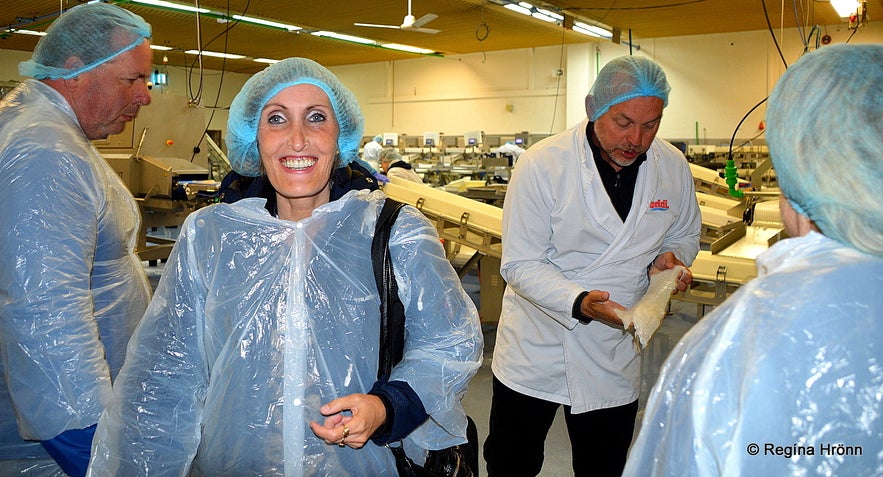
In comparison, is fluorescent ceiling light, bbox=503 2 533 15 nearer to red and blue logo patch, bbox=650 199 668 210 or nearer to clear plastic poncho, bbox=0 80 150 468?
red and blue logo patch, bbox=650 199 668 210

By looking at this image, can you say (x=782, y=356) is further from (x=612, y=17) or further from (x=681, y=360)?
(x=612, y=17)

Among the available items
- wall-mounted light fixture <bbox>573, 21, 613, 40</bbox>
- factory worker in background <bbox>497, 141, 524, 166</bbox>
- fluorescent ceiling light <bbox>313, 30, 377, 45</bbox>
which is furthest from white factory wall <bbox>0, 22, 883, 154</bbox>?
factory worker in background <bbox>497, 141, 524, 166</bbox>

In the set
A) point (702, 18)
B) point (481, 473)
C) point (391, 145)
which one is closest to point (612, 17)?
point (702, 18)

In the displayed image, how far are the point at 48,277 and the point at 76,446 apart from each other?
34 centimetres

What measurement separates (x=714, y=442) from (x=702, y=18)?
852 centimetres

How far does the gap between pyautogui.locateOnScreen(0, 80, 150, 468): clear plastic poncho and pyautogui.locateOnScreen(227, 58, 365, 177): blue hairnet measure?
14.1 inches

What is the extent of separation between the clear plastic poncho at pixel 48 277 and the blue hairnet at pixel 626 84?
1.28 m

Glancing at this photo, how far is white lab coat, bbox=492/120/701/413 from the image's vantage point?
182cm

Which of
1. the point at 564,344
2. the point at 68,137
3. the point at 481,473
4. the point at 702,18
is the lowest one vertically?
the point at 481,473

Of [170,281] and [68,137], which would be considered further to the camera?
[68,137]

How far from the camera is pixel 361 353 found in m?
1.19

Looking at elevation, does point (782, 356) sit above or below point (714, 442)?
above

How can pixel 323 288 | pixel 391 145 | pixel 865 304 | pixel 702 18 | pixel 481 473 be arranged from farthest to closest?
pixel 391 145 → pixel 702 18 → pixel 481 473 → pixel 323 288 → pixel 865 304

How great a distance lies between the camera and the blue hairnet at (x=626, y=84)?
6.05 feet
